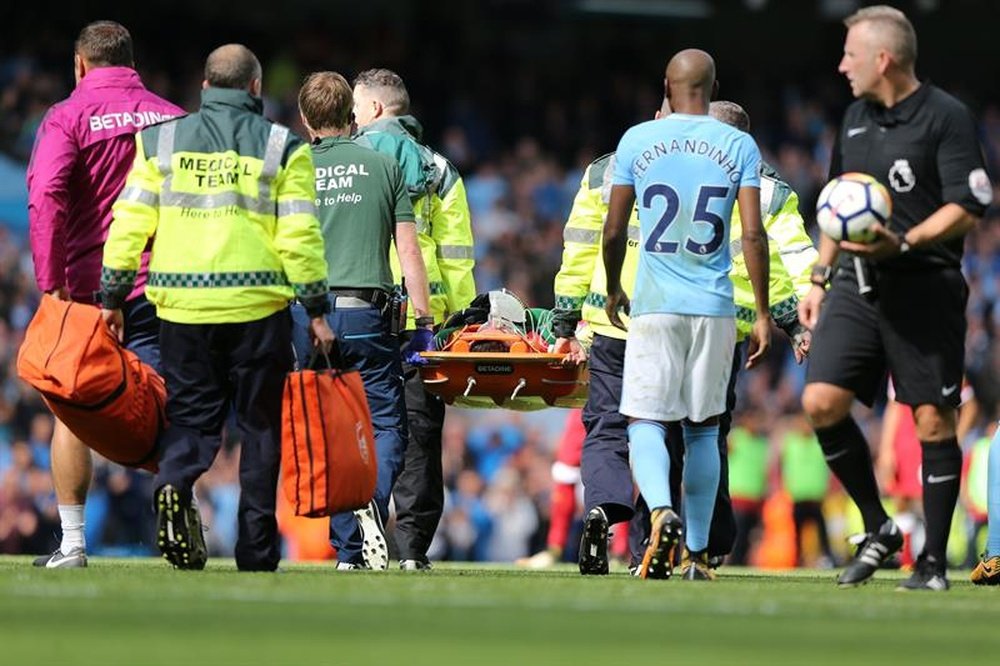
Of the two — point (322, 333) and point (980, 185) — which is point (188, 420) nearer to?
point (322, 333)

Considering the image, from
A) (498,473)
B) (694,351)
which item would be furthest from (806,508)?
(694,351)

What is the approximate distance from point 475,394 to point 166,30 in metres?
15.5

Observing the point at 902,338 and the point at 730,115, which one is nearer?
the point at 902,338

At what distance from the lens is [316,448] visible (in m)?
9.57

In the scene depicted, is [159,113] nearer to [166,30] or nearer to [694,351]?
[694,351]

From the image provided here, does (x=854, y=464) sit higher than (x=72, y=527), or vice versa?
(x=854, y=464)

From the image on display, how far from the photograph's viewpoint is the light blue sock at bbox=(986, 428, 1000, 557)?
1080 centimetres

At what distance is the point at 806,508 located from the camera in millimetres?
21625

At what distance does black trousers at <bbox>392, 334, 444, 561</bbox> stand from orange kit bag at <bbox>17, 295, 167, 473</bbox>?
81.6 inches

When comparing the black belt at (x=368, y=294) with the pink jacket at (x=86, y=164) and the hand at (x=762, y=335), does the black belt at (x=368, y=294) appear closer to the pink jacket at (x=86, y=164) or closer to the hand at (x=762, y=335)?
the pink jacket at (x=86, y=164)

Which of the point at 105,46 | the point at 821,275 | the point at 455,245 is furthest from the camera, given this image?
the point at 455,245

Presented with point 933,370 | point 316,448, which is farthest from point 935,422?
point 316,448

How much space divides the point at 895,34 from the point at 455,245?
340 centimetres

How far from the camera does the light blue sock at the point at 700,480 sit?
9.88 meters
